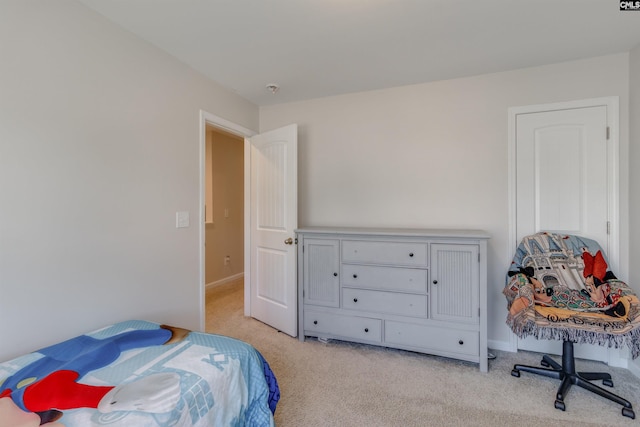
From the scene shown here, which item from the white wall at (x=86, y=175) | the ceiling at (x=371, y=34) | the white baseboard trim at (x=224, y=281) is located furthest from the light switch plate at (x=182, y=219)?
the white baseboard trim at (x=224, y=281)

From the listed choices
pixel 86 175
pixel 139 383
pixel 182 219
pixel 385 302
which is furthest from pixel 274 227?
pixel 139 383

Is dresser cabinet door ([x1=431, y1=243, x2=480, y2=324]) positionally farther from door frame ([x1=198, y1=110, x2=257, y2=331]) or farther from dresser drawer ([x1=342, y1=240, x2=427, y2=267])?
door frame ([x1=198, y1=110, x2=257, y2=331])

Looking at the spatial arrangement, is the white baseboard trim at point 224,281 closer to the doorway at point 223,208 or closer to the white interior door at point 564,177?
the doorway at point 223,208

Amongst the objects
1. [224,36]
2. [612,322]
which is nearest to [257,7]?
[224,36]

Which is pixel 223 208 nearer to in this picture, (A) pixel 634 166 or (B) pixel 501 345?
(B) pixel 501 345

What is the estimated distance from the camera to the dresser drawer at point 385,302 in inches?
89.9

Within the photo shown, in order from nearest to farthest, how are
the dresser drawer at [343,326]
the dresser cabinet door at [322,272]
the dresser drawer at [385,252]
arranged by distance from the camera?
the dresser drawer at [385,252] → the dresser drawer at [343,326] → the dresser cabinet door at [322,272]

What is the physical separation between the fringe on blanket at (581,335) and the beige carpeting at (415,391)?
0.39m

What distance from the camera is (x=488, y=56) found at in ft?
7.23

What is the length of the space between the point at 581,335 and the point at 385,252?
1.29 metres

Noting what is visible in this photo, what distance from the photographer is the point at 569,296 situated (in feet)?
6.88

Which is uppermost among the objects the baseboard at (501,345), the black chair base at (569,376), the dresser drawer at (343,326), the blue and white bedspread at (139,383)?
the blue and white bedspread at (139,383)

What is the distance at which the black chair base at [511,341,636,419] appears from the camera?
5.67 ft

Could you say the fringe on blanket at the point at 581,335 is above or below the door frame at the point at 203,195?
below
